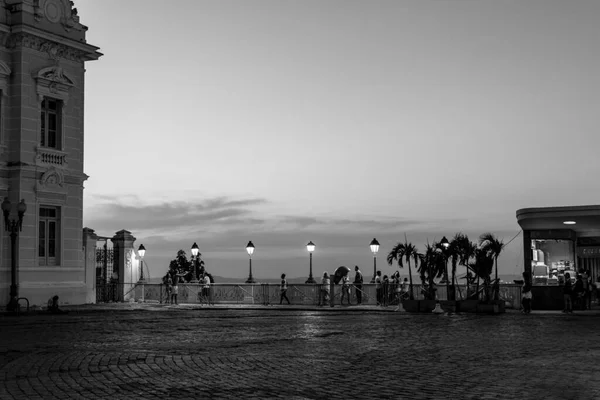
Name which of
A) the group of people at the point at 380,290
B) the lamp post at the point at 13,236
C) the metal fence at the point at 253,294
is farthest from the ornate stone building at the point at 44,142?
the group of people at the point at 380,290

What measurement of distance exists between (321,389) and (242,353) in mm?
4669

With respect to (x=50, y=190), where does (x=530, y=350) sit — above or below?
below

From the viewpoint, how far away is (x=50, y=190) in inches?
1278

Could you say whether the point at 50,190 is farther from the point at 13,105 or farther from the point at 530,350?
the point at 530,350

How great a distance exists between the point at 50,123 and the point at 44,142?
0.94 metres

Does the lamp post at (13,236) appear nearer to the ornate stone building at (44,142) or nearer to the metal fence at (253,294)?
the ornate stone building at (44,142)

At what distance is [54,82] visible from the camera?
108 feet

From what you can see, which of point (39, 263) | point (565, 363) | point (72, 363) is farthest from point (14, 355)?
point (39, 263)

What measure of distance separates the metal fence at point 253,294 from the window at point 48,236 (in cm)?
718

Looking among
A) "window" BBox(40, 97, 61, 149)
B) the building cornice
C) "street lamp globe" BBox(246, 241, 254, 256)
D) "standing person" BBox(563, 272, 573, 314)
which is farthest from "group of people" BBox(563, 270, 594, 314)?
the building cornice

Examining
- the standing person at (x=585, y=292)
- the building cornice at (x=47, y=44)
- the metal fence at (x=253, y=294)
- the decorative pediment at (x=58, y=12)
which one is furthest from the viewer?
the metal fence at (x=253, y=294)

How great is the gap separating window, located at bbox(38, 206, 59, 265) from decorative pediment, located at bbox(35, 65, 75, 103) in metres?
4.77

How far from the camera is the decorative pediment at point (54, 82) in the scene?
105 ft

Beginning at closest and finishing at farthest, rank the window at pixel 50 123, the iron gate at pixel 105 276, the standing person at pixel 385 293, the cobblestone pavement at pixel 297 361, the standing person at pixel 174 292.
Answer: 1. the cobblestone pavement at pixel 297 361
2. the window at pixel 50 123
3. the standing person at pixel 385 293
4. the iron gate at pixel 105 276
5. the standing person at pixel 174 292
